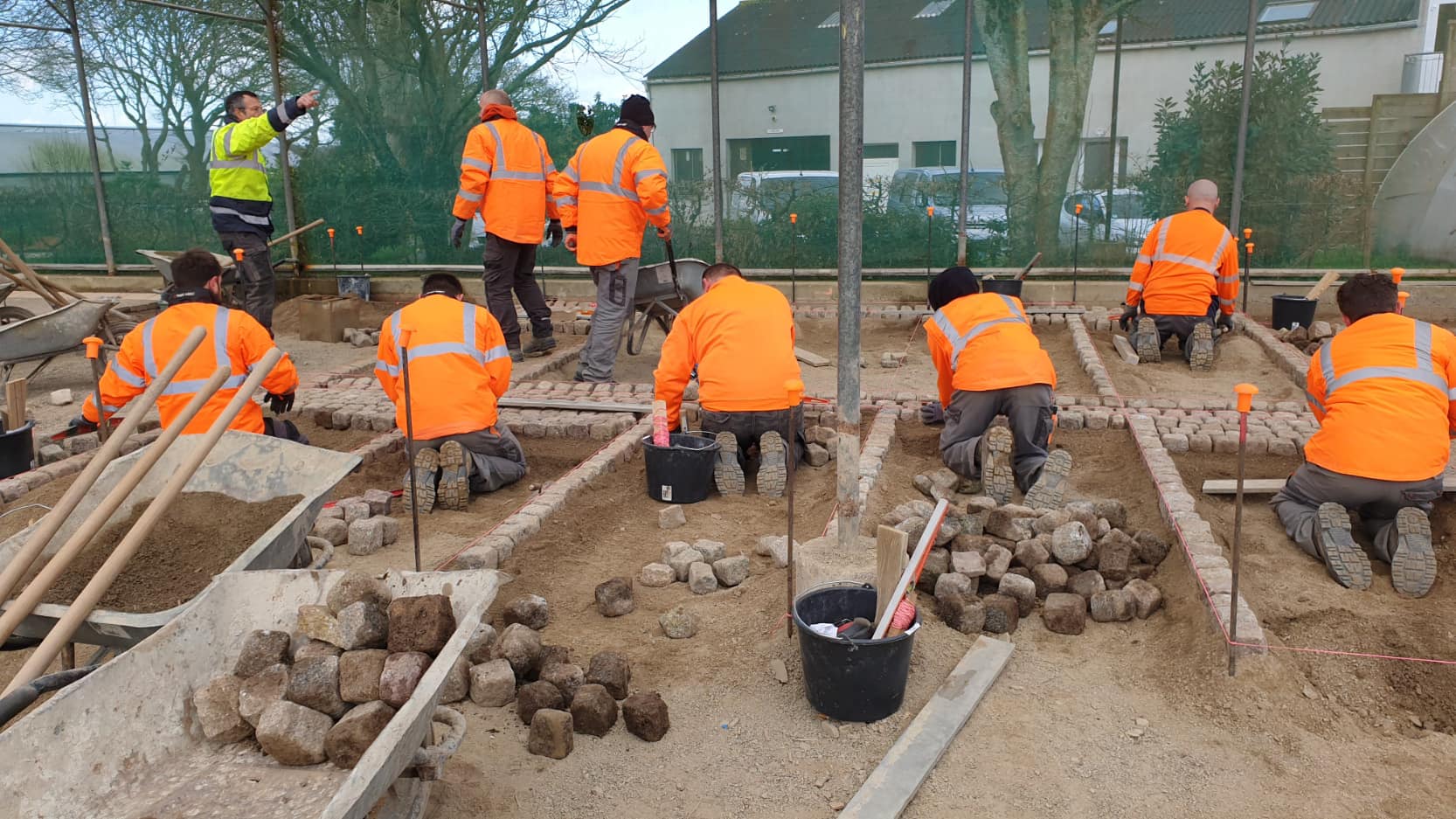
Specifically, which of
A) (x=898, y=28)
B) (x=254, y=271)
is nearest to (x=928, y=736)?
(x=254, y=271)

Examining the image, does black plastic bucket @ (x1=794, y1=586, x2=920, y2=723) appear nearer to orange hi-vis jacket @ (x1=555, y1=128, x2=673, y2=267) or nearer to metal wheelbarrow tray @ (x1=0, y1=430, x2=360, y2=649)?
metal wheelbarrow tray @ (x1=0, y1=430, x2=360, y2=649)

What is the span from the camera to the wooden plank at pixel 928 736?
2.88m

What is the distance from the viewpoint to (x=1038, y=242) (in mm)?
11078

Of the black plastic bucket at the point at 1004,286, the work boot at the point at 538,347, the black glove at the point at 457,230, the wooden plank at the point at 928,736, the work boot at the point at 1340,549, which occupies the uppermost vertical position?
the black glove at the point at 457,230

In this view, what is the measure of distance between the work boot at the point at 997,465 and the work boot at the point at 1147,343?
12.1 feet

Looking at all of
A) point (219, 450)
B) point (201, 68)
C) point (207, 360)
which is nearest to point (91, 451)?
point (207, 360)

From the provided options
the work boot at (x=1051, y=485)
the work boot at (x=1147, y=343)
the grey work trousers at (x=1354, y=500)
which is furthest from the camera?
the work boot at (x=1147, y=343)

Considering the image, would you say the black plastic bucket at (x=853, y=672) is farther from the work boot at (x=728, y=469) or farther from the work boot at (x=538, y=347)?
the work boot at (x=538, y=347)

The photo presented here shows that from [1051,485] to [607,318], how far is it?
3.86 m

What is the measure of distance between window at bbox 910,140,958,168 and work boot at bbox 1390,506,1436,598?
24.5 feet

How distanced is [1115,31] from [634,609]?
29.0 ft

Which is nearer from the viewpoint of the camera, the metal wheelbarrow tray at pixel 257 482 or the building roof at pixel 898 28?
the metal wheelbarrow tray at pixel 257 482

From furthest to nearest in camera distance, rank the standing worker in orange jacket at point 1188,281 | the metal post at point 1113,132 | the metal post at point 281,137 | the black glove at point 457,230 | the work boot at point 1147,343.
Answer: the metal post at point 281,137, the metal post at point 1113,132, the work boot at point 1147,343, the standing worker in orange jacket at point 1188,281, the black glove at point 457,230

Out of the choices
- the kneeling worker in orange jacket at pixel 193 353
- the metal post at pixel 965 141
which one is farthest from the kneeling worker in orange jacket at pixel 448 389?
the metal post at pixel 965 141
